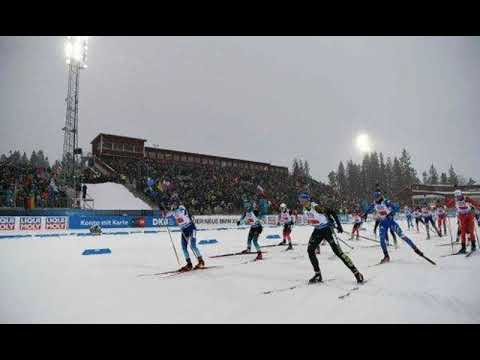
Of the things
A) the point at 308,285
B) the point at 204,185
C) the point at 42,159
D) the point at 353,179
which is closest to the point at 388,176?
the point at 353,179

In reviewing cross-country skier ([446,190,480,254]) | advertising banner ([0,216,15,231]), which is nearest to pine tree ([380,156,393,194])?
cross-country skier ([446,190,480,254])

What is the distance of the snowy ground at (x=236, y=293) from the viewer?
455 centimetres

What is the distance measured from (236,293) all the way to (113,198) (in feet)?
98.0

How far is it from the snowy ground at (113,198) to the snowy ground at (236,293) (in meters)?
22.0

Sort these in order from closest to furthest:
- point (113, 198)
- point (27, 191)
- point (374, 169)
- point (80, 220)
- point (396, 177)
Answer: point (27, 191)
point (80, 220)
point (113, 198)
point (396, 177)
point (374, 169)

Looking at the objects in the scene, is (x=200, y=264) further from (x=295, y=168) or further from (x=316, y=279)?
(x=295, y=168)

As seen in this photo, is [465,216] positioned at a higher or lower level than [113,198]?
lower

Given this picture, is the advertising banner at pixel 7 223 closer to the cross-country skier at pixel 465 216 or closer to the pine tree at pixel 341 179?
the cross-country skier at pixel 465 216

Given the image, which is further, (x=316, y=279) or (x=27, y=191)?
(x=27, y=191)

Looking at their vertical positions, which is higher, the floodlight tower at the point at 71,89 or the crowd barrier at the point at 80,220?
the floodlight tower at the point at 71,89

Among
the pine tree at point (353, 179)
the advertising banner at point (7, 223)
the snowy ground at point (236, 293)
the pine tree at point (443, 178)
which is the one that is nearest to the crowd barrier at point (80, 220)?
the advertising banner at point (7, 223)

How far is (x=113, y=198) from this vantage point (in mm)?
32500

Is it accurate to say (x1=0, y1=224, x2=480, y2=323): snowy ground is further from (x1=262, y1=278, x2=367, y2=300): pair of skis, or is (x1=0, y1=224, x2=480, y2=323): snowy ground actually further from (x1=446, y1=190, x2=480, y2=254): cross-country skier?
(x1=446, y1=190, x2=480, y2=254): cross-country skier
